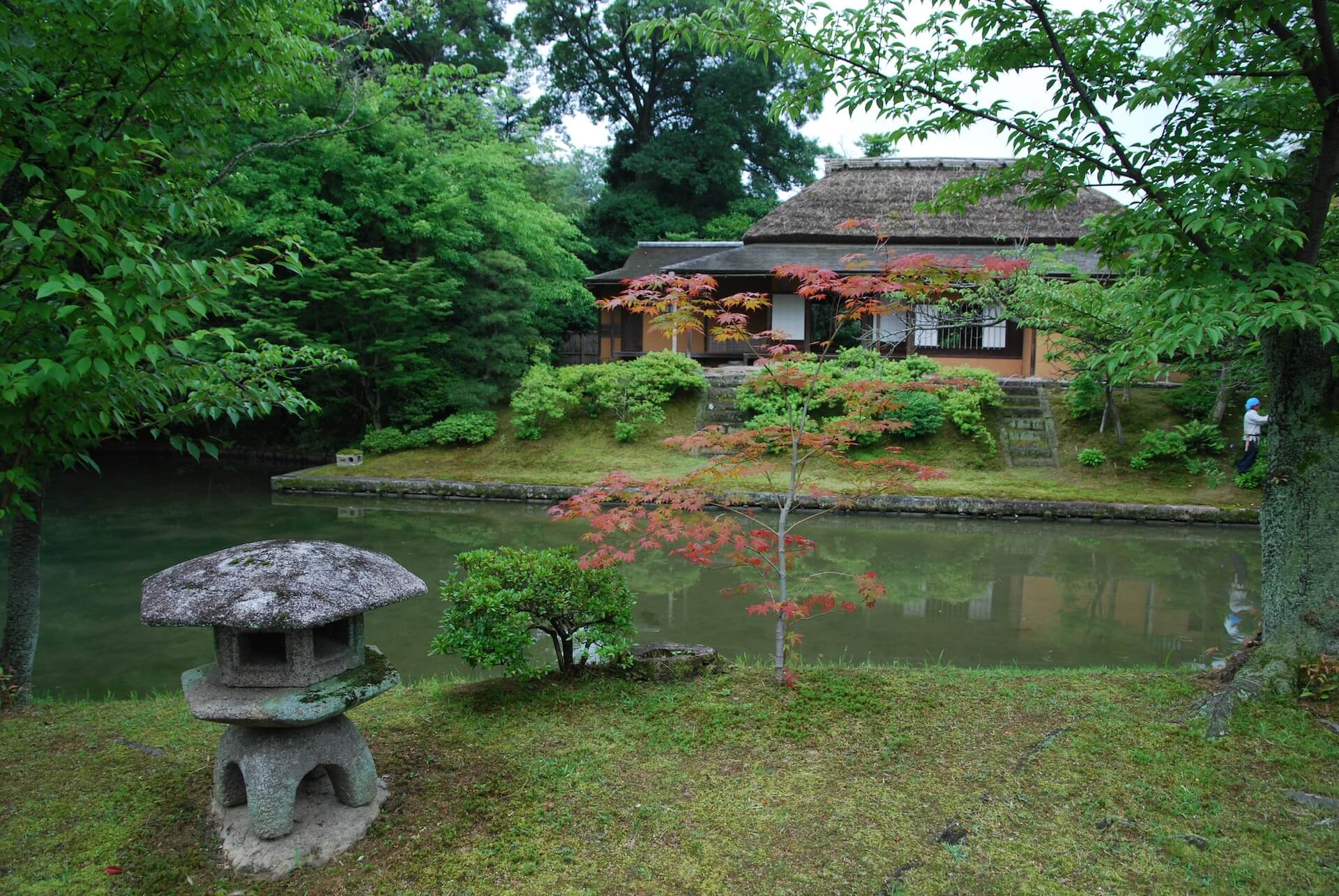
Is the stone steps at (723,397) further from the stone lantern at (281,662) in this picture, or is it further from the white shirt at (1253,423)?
the stone lantern at (281,662)

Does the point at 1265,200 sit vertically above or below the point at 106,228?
above

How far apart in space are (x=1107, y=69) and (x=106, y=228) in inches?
191

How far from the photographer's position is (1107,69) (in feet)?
13.9

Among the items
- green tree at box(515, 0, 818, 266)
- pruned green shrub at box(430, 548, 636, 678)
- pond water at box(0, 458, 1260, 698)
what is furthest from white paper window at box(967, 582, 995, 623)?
green tree at box(515, 0, 818, 266)

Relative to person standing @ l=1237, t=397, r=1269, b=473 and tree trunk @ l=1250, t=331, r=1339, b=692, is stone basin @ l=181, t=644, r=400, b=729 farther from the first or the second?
person standing @ l=1237, t=397, r=1269, b=473

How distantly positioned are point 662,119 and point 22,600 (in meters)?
27.2

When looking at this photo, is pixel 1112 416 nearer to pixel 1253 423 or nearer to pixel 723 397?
pixel 1253 423

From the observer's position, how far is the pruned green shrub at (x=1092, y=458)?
13039mm

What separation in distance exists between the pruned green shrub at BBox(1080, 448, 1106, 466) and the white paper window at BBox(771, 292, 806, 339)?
715cm

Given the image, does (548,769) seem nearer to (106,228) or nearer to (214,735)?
(214,735)

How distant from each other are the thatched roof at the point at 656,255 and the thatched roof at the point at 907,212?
1.69 m

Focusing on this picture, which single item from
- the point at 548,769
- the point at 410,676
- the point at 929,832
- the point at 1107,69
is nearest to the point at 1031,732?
the point at 929,832

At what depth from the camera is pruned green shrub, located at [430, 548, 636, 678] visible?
4.25 m

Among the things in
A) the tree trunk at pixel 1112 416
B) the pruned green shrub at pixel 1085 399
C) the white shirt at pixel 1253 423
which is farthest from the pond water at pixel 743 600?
the pruned green shrub at pixel 1085 399
